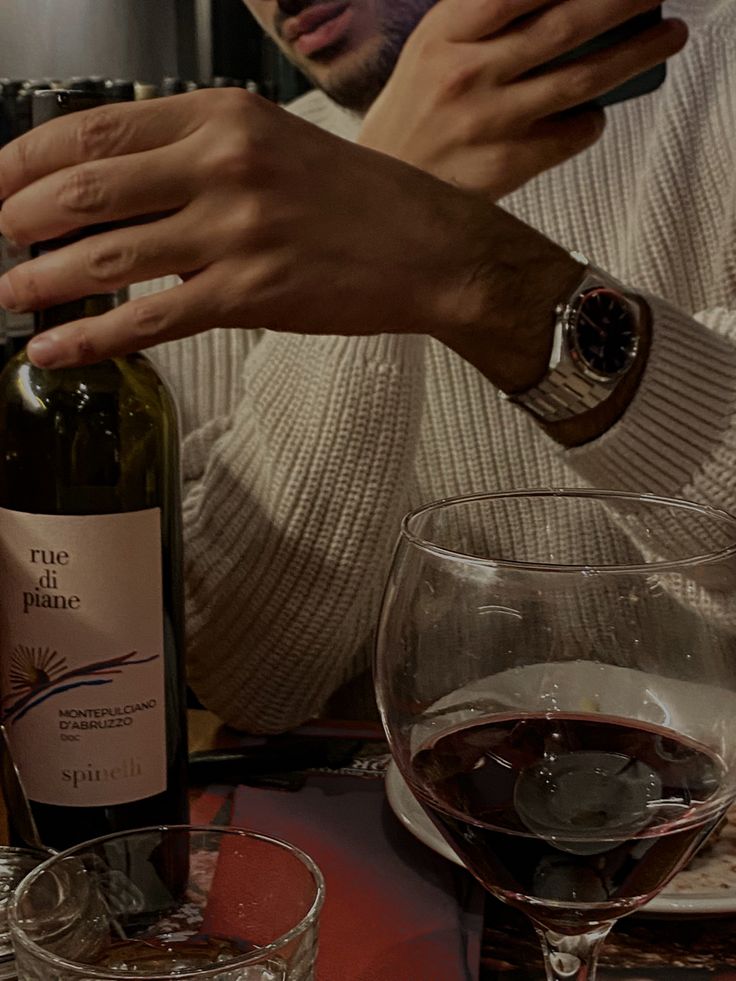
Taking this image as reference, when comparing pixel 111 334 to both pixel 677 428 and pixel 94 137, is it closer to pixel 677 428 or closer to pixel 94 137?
pixel 94 137

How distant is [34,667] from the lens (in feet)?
1.42

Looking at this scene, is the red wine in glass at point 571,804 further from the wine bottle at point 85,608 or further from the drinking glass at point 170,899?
the wine bottle at point 85,608

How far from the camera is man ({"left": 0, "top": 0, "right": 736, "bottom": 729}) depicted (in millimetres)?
500

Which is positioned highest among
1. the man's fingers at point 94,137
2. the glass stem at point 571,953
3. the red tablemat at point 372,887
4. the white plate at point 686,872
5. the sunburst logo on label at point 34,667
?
the man's fingers at point 94,137

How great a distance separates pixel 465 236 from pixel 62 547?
31 centimetres

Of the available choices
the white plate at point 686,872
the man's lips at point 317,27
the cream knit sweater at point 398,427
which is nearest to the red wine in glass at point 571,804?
the white plate at point 686,872

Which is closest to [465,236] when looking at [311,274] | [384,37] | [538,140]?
[311,274]

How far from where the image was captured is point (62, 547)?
1.39 ft

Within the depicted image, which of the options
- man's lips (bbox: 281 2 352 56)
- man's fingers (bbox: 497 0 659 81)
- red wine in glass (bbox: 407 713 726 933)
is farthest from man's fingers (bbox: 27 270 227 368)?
man's lips (bbox: 281 2 352 56)

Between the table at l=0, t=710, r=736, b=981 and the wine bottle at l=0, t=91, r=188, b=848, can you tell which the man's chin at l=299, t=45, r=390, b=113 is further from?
the table at l=0, t=710, r=736, b=981

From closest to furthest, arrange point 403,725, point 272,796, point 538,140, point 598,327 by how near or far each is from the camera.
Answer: point 403,725
point 272,796
point 598,327
point 538,140

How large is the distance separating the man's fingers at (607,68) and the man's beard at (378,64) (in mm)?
325

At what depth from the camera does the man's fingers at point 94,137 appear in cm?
47

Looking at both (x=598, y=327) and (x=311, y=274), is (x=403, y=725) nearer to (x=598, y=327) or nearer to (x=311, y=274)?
(x=311, y=274)
